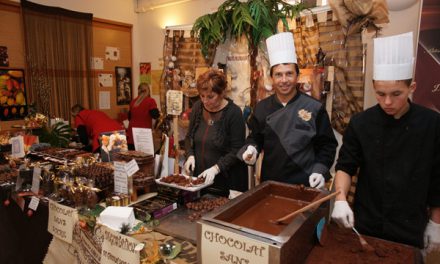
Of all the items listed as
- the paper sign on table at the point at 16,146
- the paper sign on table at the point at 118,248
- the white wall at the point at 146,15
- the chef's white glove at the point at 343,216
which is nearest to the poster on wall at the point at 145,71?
the white wall at the point at 146,15

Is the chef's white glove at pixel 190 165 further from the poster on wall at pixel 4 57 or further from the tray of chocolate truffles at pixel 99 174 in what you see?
the poster on wall at pixel 4 57

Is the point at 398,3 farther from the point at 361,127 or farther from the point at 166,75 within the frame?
the point at 166,75

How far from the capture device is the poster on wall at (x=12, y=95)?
150 inches

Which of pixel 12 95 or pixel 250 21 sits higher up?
pixel 250 21

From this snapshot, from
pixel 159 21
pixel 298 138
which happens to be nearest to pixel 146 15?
pixel 159 21

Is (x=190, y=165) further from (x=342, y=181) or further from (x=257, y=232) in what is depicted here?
(x=257, y=232)

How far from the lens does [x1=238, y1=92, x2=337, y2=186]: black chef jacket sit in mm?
1615

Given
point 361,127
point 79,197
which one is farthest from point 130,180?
point 361,127

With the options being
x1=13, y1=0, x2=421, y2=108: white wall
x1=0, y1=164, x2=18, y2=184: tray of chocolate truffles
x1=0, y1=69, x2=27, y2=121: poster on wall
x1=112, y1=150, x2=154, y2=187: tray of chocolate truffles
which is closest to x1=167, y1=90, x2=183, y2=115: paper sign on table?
x1=112, y1=150, x2=154, y2=187: tray of chocolate truffles

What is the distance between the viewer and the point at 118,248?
1198mm

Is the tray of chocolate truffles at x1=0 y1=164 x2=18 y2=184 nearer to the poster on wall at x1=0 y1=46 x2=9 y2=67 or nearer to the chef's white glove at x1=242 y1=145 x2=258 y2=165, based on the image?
the chef's white glove at x1=242 y1=145 x2=258 y2=165

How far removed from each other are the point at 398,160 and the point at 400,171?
0.14 feet

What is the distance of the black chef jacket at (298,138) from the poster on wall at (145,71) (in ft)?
13.3

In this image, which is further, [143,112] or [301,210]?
[143,112]
